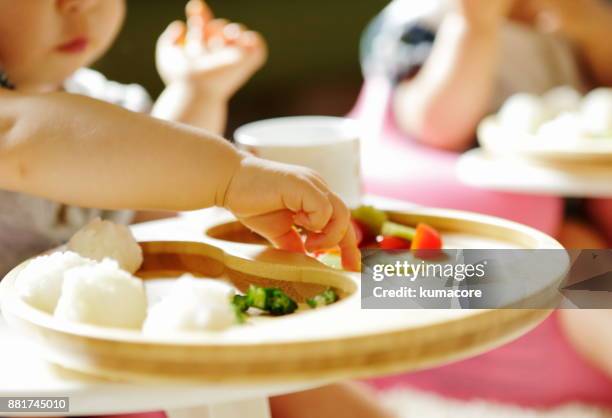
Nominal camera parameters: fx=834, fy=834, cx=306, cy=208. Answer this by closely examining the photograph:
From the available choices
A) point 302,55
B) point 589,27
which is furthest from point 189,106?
point 302,55

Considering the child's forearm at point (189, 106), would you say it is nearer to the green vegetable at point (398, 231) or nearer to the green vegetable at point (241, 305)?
the green vegetable at point (398, 231)

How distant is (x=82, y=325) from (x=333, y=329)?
13 cm

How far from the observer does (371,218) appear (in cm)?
69

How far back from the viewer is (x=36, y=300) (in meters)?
0.48

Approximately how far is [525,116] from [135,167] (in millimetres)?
668

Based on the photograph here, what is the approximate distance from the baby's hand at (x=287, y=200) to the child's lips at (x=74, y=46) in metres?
0.28

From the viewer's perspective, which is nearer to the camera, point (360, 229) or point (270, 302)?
point (270, 302)

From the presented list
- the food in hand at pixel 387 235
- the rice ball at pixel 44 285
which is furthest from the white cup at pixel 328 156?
the rice ball at pixel 44 285

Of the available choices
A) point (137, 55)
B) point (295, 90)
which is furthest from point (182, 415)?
point (295, 90)

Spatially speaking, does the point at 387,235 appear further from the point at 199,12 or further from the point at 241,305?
the point at 199,12

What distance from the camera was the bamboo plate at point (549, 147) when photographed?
0.91 metres

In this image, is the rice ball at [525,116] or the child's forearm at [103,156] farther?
the rice ball at [525,116]

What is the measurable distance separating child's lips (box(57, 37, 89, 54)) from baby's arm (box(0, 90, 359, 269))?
0.20 meters

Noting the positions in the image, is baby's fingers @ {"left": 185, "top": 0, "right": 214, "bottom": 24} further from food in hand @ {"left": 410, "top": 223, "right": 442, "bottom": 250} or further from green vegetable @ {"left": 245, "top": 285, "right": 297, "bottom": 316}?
green vegetable @ {"left": 245, "top": 285, "right": 297, "bottom": 316}
